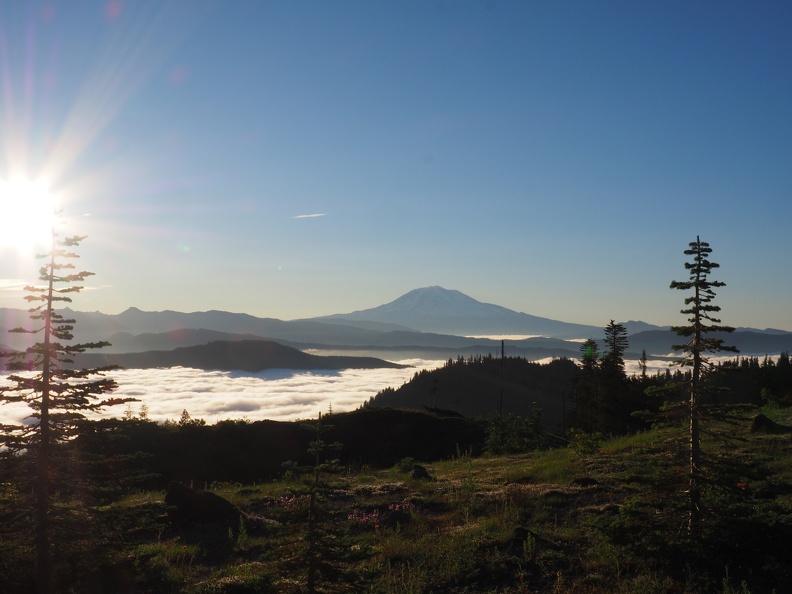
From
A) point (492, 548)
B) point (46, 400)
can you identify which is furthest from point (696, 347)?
point (46, 400)

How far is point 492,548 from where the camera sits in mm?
9852

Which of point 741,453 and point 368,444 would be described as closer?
point 741,453

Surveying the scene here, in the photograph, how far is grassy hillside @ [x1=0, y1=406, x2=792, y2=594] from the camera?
7121mm

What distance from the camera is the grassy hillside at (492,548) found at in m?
7.12

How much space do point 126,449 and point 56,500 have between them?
21.5 metres

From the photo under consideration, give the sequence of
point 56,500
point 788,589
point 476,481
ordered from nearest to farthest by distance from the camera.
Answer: point 788,589 → point 56,500 → point 476,481

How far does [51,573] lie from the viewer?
8414mm

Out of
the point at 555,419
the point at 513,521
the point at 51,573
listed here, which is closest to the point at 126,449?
the point at 51,573

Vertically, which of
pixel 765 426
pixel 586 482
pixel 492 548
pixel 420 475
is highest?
pixel 765 426

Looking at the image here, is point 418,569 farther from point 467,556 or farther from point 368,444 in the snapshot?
point 368,444

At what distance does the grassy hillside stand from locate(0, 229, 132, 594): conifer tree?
2.13 feet

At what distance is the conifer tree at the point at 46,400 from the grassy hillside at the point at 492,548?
25.5 inches

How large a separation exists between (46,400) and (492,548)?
8.11 meters

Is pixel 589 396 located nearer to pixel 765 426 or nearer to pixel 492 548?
pixel 765 426
